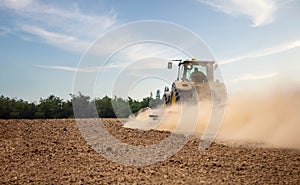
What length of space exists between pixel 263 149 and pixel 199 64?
21.9ft

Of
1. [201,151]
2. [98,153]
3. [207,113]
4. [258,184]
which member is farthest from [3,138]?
[258,184]

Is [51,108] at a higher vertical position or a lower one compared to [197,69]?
lower

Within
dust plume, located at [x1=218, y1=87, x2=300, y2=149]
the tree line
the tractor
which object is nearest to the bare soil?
dust plume, located at [x1=218, y1=87, x2=300, y2=149]

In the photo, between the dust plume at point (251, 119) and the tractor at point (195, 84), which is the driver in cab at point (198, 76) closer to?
the tractor at point (195, 84)

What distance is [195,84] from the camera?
510 inches

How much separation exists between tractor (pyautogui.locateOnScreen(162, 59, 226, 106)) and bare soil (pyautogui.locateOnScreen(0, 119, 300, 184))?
402 cm

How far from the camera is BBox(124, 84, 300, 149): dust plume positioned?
858cm

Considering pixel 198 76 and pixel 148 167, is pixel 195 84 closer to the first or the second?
pixel 198 76

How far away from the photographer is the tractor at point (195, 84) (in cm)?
1254

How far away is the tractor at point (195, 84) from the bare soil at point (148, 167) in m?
4.02

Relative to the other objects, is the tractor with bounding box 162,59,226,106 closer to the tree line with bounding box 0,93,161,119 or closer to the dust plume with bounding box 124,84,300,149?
the dust plume with bounding box 124,84,300,149

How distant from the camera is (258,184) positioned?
16.5ft

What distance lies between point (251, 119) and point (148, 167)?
17.4 feet

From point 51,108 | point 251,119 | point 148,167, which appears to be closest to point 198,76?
point 251,119
